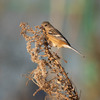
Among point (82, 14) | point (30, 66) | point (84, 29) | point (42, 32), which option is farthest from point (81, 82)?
point (42, 32)

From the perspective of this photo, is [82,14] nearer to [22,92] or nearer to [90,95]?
[90,95]

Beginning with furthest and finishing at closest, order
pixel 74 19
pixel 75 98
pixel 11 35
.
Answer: pixel 74 19, pixel 11 35, pixel 75 98

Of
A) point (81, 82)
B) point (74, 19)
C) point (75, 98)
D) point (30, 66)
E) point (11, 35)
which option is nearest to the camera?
point (75, 98)

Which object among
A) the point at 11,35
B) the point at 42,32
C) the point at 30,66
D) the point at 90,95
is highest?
the point at 42,32

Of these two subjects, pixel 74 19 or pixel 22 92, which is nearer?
pixel 22 92

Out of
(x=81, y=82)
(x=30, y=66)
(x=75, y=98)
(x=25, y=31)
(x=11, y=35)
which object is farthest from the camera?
(x=11, y=35)

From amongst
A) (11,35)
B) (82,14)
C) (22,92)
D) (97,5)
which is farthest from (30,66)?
(97,5)

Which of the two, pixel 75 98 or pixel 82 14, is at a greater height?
pixel 75 98

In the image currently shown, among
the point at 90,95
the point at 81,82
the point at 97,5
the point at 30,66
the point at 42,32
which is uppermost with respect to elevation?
the point at 42,32

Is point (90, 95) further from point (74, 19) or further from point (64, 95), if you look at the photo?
point (64, 95)
